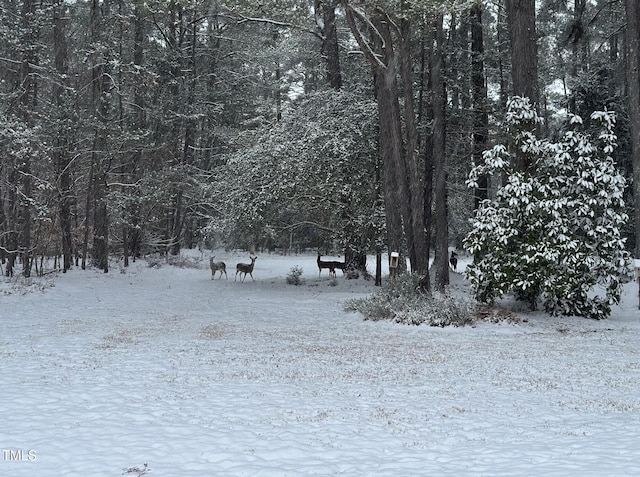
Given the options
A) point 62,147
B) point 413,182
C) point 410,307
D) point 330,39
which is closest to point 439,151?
point 413,182

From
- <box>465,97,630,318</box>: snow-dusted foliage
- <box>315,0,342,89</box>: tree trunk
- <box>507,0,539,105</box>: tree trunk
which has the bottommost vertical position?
<box>465,97,630,318</box>: snow-dusted foliage

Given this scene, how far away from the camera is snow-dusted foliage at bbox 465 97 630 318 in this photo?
11945 mm

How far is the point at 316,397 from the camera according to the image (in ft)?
20.3

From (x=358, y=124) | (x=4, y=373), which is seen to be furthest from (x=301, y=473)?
(x=358, y=124)

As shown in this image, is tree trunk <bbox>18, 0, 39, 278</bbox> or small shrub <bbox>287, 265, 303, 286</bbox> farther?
small shrub <bbox>287, 265, 303, 286</bbox>

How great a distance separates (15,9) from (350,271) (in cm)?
1481

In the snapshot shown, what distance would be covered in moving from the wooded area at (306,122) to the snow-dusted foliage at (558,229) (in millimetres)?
937

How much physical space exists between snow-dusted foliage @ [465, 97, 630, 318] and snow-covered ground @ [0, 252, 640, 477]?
838 millimetres

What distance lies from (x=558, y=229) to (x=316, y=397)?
791 cm

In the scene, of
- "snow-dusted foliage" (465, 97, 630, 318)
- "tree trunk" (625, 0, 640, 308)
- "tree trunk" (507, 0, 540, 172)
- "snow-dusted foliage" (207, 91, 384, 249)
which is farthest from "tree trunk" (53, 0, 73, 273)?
"tree trunk" (625, 0, 640, 308)

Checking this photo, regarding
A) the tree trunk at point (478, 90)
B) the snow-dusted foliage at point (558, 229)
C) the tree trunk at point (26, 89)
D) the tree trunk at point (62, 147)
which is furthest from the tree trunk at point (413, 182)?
the tree trunk at point (62, 147)

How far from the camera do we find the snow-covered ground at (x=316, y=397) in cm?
431

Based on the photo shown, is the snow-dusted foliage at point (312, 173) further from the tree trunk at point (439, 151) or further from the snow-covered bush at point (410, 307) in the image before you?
the snow-covered bush at point (410, 307)

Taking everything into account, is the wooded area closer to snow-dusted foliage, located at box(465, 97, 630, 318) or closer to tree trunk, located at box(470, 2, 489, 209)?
tree trunk, located at box(470, 2, 489, 209)
